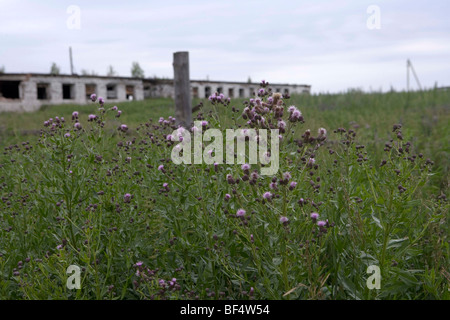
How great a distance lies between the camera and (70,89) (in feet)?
99.5

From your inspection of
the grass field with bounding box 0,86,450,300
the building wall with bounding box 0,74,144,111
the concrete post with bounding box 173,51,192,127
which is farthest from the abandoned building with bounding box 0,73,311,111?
the grass field with bounding box 0,86,450,300

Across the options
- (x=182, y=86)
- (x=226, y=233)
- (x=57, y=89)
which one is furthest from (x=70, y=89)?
(x=226, y=233)

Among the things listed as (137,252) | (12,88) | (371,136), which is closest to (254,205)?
(137,252)

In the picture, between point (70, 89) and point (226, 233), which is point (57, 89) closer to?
point (70, 89)

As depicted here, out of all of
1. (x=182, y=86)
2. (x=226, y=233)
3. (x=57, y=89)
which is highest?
(x=57, y=89)

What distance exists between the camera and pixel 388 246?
3.04 meters

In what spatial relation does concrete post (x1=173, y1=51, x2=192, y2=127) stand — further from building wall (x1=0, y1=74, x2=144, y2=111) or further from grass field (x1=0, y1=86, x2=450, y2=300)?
building wall (x1=0, y1=74, x2=144, y2=111)

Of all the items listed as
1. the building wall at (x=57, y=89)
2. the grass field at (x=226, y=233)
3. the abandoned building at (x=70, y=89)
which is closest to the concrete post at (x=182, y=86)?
the grass field at (x=226, y=233)

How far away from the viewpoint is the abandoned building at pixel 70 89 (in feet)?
89.1

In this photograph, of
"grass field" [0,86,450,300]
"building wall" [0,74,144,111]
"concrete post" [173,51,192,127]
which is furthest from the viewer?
"building wall" [0,74,144,111]

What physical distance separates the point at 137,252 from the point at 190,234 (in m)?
0.66

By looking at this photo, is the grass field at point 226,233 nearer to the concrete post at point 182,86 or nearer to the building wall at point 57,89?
the concrete post at point 182,86

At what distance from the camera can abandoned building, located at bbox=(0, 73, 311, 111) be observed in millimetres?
27172
